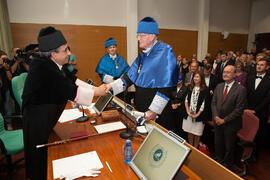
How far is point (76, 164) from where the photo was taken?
4.22ft

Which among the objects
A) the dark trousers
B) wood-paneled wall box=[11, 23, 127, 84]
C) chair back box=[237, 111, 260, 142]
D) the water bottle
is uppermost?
wood-paneled wall box=[11, 23, 127, 84]

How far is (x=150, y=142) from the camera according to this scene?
1.20 metres

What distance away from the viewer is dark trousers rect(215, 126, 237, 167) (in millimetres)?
2623

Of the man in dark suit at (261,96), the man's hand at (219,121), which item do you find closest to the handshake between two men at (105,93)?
the man's hand at (219,121)

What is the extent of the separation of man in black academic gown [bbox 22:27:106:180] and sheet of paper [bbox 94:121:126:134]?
1.20 feet

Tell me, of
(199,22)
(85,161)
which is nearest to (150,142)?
(85,161)

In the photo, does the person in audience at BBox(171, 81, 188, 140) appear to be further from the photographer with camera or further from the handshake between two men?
the photographer with camera

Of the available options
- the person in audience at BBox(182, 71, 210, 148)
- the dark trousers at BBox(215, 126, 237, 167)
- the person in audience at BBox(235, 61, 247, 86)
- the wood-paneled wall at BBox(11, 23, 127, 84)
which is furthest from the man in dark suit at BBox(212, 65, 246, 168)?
the wood-paneled wall at BBox(11, 23, 127, 84)

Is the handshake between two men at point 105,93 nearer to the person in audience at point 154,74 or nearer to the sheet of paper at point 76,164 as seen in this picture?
the person in audience at point 154,74

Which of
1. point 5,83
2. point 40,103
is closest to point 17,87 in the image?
point 5,83

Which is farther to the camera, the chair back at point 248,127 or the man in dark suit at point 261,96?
the man in dark suit at point 261,96

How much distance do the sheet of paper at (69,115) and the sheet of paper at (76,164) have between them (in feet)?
2.94

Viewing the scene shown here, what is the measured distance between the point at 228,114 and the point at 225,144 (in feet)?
1.57

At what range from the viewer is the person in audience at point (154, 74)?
184cm
